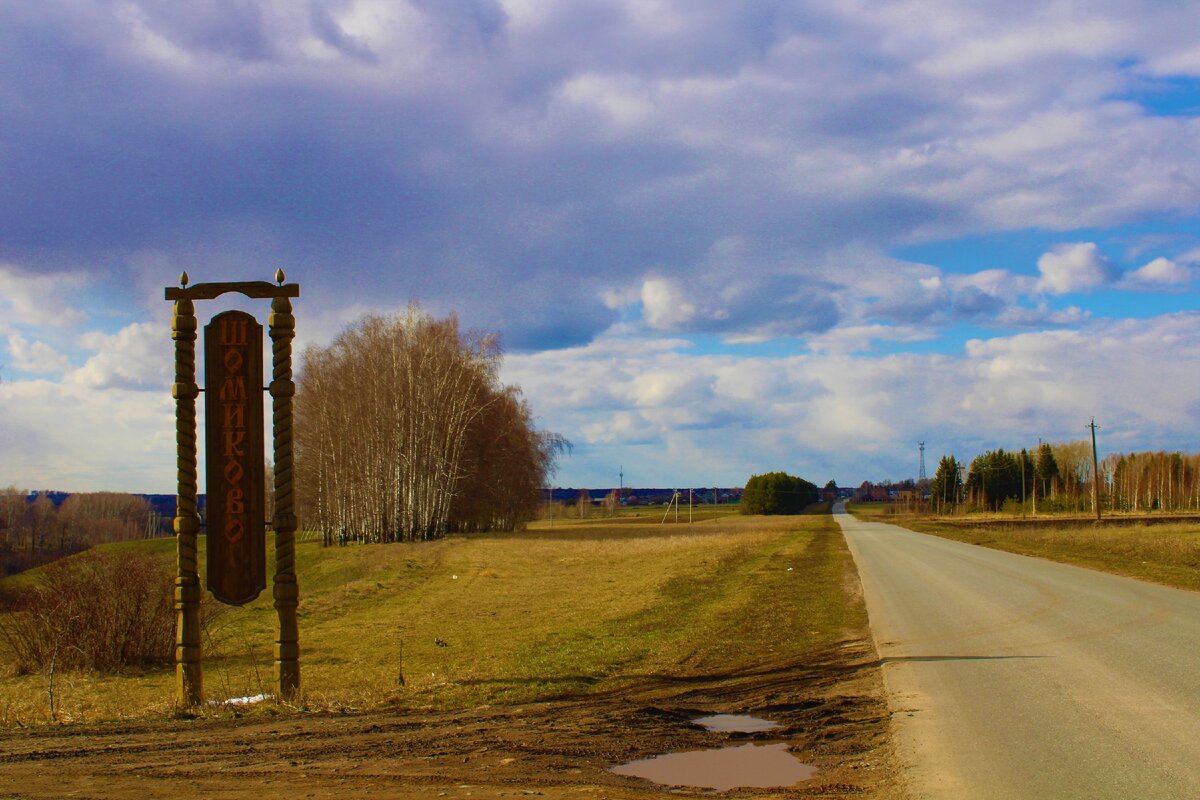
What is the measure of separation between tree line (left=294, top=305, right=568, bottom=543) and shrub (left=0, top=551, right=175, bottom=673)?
37567 mm

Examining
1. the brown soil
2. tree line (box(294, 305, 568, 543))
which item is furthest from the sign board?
tree line (box(294, 305, 568, 543))

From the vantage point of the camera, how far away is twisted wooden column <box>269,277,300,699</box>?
37.4ft

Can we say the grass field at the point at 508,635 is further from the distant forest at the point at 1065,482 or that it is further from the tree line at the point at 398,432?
the distant forest at the point at 1065,482

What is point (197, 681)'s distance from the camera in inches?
443

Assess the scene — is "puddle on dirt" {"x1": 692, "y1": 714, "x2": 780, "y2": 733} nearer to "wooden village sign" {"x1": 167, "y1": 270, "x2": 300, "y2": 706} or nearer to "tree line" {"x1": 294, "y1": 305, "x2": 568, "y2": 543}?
"wooden village sign" {"x1": 167, "y1": 270, "x2": 300, "y2": 706}

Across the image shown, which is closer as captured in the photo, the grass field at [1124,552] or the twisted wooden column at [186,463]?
the twisted wooden column at [186,463]

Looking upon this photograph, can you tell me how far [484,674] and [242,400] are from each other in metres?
4.52

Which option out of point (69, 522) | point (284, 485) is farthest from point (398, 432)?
point (69, 522)

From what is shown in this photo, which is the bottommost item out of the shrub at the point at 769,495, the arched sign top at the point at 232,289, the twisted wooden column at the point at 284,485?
the shrub at the point at 769,495

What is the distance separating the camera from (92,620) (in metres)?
16.5

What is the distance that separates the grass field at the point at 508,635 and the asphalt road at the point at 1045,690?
6.68 feet

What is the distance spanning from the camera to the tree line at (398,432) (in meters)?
55.3

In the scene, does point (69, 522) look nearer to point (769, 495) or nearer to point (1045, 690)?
point (769, 495)

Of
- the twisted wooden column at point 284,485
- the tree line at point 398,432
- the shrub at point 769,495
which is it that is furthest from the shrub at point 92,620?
the shrub at point 769,495
